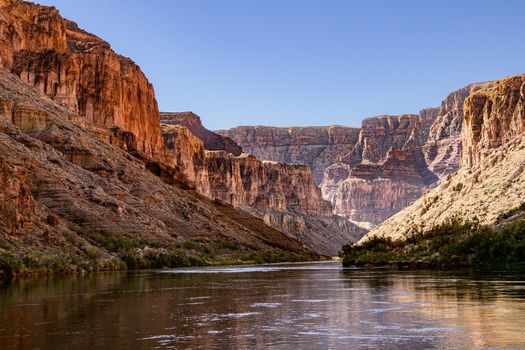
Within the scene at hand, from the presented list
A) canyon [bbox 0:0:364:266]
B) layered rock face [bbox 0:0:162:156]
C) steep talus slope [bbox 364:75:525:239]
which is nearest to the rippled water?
canyon [bbox 0:0:364:266]

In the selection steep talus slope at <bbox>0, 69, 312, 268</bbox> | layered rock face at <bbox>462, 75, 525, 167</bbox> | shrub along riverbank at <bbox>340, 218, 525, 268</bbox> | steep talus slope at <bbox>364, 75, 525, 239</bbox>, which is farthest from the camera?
layered rock face at <bbox>462, 75, 525, 167</bbox>

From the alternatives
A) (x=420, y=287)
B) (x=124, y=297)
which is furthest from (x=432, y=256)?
(x=124, y=297)

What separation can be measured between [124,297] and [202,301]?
4.08 metres

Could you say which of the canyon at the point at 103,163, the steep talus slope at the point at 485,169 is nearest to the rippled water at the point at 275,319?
the canyon at the point at 103,163

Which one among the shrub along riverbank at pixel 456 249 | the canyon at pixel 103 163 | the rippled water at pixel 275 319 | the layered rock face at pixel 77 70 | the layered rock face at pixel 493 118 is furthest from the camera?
the layered rock face at pixel 77 70

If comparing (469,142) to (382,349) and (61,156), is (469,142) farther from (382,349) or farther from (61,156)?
(382,349)

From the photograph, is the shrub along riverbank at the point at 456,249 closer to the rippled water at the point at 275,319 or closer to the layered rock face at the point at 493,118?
the rippled water at the point at 275,319

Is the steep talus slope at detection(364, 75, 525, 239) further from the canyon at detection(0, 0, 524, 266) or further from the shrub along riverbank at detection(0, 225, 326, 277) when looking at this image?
the shrub along riverbank at detection(0, 225, 326, 277)

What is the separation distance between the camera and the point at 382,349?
14.2m

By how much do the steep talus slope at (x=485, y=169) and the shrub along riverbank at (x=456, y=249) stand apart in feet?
44.5

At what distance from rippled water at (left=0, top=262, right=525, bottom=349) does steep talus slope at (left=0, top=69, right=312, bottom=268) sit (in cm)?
2970

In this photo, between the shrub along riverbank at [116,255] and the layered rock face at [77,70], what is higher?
the layered rock face at [77,70]

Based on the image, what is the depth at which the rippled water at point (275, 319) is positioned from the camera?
1556 centimetres

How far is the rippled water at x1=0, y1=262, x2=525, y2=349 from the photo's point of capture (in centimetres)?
1556
